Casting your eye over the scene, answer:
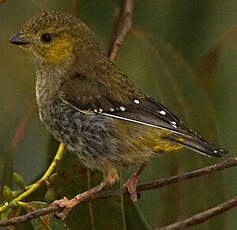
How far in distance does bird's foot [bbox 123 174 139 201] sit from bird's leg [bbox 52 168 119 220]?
0.16 ft

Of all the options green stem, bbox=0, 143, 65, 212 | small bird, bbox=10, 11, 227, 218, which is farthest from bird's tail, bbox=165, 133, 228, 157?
green stem, bbox=0, 143, 65, 212

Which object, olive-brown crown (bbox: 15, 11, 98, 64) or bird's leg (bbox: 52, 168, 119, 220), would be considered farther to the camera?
olive-brown crown (bbox: 15, 11, 98, 64)

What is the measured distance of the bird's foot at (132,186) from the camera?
291 centimetres

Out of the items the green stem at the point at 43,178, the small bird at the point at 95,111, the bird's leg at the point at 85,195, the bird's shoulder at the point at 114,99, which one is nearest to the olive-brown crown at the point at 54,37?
the small bird at the point at 95,111

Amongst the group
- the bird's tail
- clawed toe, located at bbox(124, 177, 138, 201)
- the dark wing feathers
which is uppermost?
the dark wing feathers

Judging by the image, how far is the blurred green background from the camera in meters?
2.92

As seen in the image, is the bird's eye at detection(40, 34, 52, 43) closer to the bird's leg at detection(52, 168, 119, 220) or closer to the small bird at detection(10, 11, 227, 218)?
the small bird at detection(10, 11, 227, 218)

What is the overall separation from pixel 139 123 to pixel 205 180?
0.99 feet

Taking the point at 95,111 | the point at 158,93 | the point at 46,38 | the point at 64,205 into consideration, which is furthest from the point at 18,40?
the point at 64,205

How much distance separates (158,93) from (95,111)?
12.0 inches

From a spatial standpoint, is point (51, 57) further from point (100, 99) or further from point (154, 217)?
point (154, 217)

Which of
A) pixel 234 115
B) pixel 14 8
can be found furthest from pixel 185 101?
pixel 14 8

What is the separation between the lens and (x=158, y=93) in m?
3.11

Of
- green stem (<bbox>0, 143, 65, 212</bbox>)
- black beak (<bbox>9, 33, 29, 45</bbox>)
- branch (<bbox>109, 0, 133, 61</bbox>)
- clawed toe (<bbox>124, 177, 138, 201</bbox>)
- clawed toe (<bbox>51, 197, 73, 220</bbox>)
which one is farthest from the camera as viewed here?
branch (<bbox>109, 0, 133, 61</bbox>)
